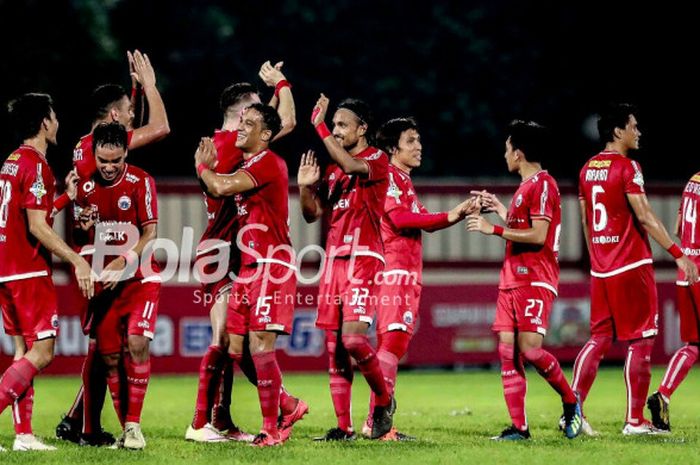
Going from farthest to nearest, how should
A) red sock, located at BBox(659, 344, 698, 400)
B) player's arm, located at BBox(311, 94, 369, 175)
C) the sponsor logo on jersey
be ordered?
red sock, located at BBox(659, 344, 698, 400) → the sponsor logo on jersey → player's arm, located at BBox(311, 94, 369, 175)

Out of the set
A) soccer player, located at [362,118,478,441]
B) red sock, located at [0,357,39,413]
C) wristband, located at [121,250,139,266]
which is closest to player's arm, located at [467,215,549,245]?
soccer player, located at [362,118,478,441]

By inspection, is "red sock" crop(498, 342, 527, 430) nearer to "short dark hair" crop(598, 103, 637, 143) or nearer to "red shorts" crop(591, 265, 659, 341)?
"red shorts" crop(591, 265, 659, 341)

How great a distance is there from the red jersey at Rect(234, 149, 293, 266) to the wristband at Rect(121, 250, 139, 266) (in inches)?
30.7

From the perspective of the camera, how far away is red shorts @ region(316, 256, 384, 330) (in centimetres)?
1014

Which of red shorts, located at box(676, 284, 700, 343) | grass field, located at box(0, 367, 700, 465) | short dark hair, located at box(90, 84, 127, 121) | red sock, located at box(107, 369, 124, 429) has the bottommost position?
grass field, located at box(0, 367, 700, 465)

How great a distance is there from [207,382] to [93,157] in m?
1.87

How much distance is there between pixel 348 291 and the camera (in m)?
10.2

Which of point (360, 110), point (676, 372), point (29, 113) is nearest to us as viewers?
point (29, 113)

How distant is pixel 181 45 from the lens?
29391 mm

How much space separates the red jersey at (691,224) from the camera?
11320 mm

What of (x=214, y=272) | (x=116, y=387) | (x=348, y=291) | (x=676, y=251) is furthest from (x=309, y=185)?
(x=676, y=251)

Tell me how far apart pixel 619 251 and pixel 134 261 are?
3.76m

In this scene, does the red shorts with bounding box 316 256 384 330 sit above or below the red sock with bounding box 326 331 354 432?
above

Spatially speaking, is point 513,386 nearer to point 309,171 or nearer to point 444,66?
point 309,171
